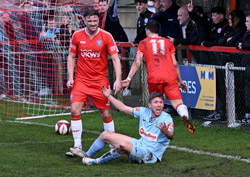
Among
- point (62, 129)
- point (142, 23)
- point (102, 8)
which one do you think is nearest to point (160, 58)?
point (62, 129)

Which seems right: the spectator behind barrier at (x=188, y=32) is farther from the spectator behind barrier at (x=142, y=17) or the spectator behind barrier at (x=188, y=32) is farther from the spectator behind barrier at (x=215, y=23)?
the spectator behind barrier at (x=142, y=17)

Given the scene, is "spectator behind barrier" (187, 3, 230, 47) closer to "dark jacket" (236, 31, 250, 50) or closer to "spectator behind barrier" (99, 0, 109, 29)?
"dark jacket" (236, 31, 250, 50)

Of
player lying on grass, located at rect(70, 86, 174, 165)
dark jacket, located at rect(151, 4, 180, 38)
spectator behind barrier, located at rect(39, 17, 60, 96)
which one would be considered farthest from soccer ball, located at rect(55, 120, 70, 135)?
spectator behind barrier, located at rect(39, 17, 60, 96)

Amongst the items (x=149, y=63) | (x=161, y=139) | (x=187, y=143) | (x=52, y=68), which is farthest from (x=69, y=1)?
(x=161, y=139)

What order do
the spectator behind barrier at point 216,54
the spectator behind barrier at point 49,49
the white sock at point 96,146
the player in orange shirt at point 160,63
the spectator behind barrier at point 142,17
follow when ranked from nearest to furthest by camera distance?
the white sock at point 96,146 < the player in orange shirt at point 160,63 < the spectator behind barrier at point 216,54 < the spectator behind barrier at point 142,17 < the spectator behind barrier at point 49,49

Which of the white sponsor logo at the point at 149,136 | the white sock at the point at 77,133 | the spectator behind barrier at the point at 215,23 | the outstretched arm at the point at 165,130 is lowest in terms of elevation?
the white sock at the point at 77,133

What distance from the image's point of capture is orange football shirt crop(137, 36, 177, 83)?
8.79m

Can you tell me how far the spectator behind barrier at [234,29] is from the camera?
1011 cm

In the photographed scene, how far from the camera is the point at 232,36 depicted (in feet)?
33.5

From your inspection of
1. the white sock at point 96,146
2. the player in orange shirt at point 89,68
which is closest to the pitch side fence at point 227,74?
the player in orange shirt at point 89,68

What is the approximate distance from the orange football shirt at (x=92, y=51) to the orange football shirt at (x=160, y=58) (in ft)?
2.76

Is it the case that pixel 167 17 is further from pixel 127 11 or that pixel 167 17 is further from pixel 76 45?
pixel 127 11

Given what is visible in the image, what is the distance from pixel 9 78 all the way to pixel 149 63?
7170 millimetres

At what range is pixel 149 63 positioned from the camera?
8.92m
